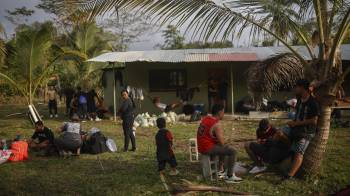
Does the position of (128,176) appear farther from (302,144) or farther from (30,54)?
(30,54)

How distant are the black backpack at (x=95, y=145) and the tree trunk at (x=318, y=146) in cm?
464

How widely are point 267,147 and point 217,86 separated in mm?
10262

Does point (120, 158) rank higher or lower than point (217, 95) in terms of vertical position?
lower

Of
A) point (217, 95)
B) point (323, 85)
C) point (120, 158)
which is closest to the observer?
point (323, 85)

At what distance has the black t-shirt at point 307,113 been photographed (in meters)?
5.78

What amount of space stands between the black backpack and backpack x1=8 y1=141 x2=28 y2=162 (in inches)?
51.9

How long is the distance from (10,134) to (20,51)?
2.73 meters

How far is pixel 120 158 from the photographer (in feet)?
27.1

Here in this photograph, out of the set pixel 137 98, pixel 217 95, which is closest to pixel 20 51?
pixel 137 98

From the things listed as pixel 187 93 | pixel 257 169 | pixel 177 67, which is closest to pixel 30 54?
pixel 177 67

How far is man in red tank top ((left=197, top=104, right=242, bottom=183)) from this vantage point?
19.8 feet

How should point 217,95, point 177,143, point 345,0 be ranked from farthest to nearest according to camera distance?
point 217,95
point 177,143
point 345,0

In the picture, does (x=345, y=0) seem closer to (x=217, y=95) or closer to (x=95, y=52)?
(x=217, y=95)

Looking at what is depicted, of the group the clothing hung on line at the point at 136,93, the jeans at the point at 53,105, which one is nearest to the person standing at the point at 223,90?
the clothing hung on line at the point at 136,93
